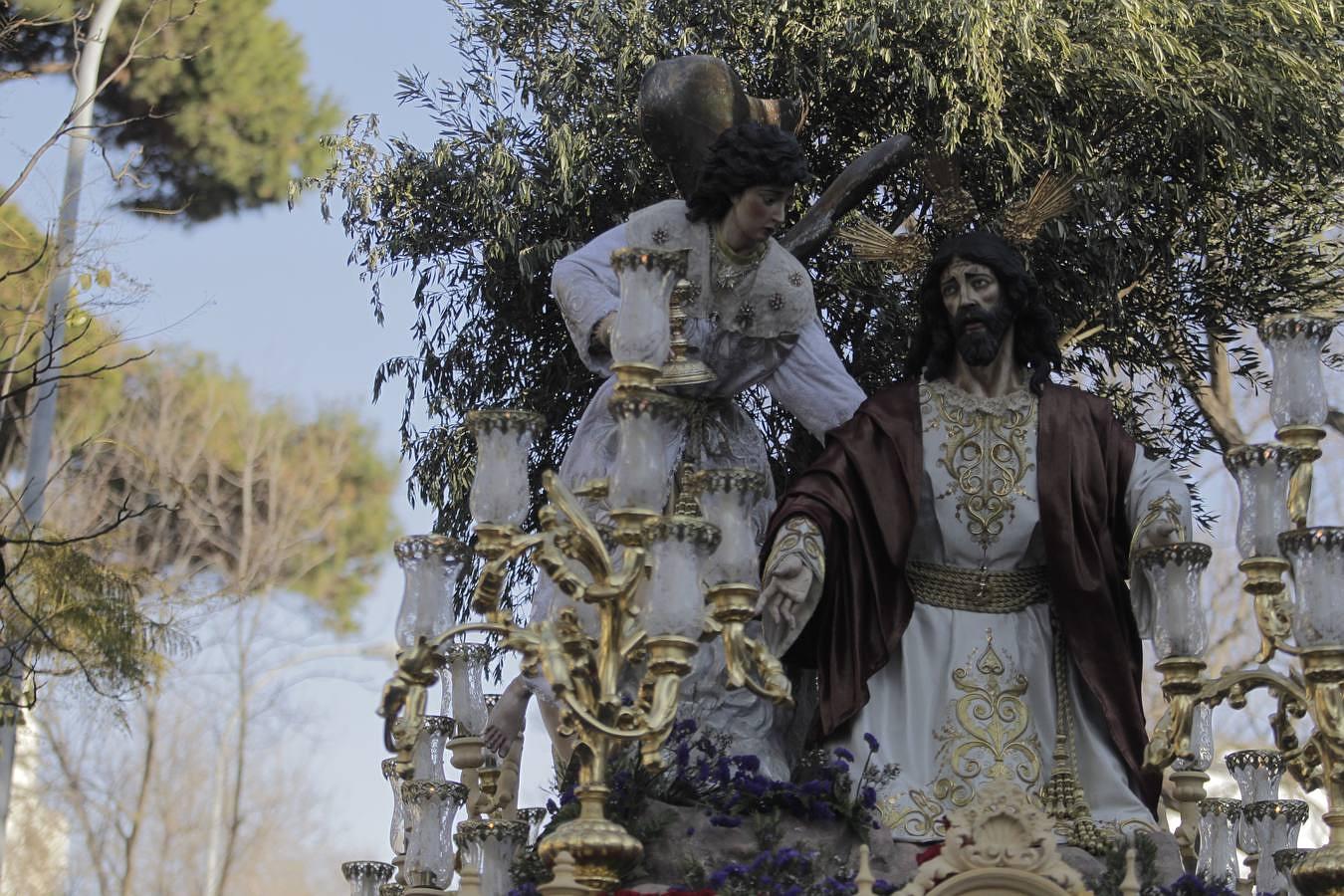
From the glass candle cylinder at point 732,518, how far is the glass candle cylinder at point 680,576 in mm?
292

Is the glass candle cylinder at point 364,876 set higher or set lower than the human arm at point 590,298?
lower

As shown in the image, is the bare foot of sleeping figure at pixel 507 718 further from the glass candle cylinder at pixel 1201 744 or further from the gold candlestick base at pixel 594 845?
the glass candle cylinder at pixel 1201 744

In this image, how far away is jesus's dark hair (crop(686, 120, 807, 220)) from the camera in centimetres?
769

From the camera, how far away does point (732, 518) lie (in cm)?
625

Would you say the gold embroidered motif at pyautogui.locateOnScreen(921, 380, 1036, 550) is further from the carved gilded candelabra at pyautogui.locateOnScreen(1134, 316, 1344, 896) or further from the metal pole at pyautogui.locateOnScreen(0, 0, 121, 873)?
the metal pole at pyautogui.locateOnScreen(0, 0, 121, 873)

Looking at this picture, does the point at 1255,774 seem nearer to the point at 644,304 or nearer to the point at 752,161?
the point at 752,161

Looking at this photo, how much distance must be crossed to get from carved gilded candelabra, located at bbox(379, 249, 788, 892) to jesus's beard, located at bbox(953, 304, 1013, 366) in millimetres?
1713

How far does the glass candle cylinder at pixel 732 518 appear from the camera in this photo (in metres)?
6.22

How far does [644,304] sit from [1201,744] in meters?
2.70

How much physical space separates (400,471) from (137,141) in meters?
3.89

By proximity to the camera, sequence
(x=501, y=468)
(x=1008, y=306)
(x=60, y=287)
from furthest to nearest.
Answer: (x=60, y=287), (x=1008, y=306), (x=501, y=468)

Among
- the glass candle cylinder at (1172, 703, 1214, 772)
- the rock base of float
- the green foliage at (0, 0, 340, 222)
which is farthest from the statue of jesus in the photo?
the green foliage at (0, 0, 340, 222)

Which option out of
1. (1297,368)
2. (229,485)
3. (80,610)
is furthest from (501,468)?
(229,485)

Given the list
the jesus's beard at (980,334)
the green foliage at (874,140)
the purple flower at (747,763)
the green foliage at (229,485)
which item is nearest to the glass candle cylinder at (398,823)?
the purple flower at (747,763)
